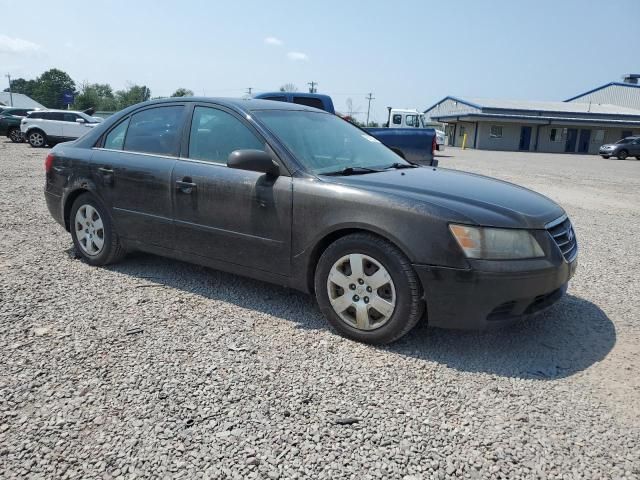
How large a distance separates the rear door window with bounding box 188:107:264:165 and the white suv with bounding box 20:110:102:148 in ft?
62.4

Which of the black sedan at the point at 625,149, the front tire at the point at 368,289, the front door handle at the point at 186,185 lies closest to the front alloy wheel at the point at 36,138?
the front door handle at the point at 186,185

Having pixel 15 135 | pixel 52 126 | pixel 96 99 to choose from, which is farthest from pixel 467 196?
pixel 96 99

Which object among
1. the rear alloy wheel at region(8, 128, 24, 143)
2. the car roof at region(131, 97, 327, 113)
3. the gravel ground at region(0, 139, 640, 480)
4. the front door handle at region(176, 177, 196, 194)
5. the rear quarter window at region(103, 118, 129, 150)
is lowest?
the gravel ground at region(0, 139, 640, 480)

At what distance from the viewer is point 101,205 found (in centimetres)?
465

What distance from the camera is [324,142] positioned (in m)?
4.11

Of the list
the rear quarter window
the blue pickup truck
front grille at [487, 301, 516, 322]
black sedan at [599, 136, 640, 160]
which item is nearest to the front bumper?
front grille at [487, 301, 516, 322]

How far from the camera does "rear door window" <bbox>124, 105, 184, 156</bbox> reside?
14.1 feet

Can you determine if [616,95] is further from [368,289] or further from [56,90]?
[56,90]

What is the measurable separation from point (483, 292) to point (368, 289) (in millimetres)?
710

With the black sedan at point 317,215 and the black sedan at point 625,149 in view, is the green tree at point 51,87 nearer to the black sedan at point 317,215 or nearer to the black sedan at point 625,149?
the black sedan at point 625,149

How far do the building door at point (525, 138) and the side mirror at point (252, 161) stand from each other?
50.3m

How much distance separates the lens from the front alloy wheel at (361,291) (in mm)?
3213

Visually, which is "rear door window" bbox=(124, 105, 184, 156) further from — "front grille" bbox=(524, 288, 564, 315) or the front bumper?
"front grille" bbox=(524, 288, 564, 315)

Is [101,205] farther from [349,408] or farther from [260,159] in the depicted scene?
[349,408]
